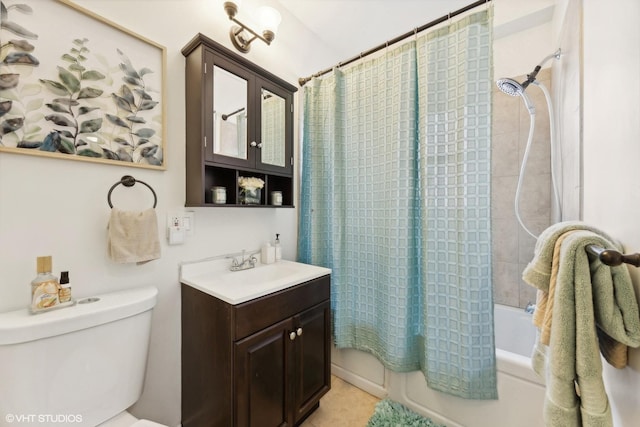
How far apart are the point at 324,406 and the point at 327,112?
196cm

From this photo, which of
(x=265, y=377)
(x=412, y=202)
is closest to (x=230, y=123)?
(x=412, y=202)

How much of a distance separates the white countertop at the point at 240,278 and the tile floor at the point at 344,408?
0.85 metres

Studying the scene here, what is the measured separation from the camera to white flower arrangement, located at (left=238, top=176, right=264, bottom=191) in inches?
56.4

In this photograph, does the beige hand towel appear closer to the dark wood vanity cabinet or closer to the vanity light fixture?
the dark wood vanity cabinet

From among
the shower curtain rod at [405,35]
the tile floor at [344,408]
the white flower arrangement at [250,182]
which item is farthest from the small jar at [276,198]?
the tile floor at [344,408]

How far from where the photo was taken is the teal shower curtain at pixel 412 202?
118 centimetres

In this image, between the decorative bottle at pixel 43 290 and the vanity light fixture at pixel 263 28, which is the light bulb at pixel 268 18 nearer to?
the vanity light fixture at pixel 263 28

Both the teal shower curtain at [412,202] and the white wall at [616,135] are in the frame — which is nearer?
the white wall at [616,135]

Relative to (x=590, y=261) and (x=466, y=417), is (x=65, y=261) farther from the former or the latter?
(x=466, y=417)

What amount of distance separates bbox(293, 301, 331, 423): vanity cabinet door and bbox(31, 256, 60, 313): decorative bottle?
0.92m

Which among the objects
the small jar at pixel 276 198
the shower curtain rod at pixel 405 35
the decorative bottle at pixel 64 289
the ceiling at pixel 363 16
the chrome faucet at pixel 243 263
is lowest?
A: the chrome faucet at pixel 243 263

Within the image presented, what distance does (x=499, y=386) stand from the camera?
119 cm

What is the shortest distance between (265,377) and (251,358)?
0.46 feet

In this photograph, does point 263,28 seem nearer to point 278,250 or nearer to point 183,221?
point 183,221
